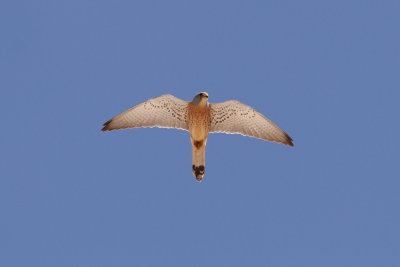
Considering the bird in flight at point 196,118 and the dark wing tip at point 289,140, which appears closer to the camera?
the bird in flight at point 196,118

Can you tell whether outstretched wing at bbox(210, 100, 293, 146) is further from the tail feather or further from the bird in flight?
the tail feather

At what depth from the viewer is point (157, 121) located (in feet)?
41.0

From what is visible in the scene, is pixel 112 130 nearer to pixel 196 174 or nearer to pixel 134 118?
pixel 134 118

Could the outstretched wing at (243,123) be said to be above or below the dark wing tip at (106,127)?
above

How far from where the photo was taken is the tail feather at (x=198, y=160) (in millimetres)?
12180

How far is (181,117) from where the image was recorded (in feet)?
41.1

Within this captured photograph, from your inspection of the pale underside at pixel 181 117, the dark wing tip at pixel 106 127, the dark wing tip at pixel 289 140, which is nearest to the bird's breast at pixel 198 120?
the pale underside at pixel 181 117

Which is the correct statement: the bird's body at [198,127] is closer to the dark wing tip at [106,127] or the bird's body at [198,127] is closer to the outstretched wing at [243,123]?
the outstretched wing at [243,123]

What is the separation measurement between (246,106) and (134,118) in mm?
2346

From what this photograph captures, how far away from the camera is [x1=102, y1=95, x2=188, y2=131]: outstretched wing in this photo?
1241 cm

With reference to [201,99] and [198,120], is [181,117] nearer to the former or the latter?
[198,120]

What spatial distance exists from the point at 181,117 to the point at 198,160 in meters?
0.99

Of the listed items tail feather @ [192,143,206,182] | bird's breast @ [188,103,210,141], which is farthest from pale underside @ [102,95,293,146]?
tail feather @ [192,143,206,182]

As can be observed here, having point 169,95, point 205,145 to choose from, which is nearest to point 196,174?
point 205,145
